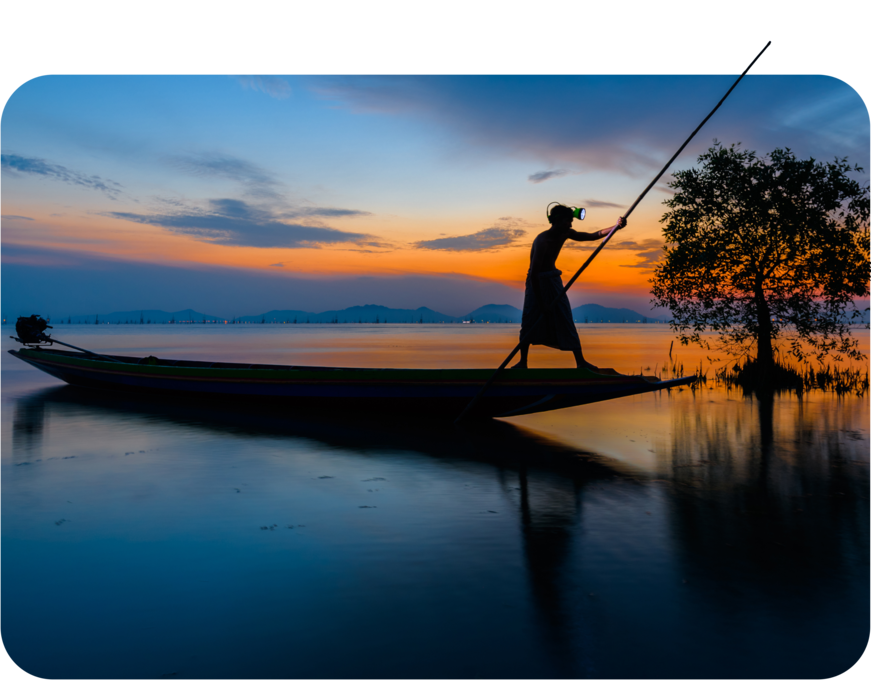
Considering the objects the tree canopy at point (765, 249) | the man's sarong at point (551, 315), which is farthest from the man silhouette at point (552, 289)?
the tree canopy at point (765, 249)

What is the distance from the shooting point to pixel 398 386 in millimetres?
10070

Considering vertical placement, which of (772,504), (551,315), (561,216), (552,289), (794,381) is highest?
(561,216)

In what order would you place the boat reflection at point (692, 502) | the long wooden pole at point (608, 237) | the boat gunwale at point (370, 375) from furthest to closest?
the boat gunwale at point (370, 375) < the long wooden pole at point (608, 237) < the boat reflection at point (692, 502)

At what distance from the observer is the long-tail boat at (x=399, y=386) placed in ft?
28.5

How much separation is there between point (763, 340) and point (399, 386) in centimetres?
1256

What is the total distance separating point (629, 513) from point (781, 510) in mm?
1609

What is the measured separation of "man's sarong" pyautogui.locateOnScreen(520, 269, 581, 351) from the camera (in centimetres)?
905

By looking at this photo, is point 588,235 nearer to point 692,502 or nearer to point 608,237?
point 608,237

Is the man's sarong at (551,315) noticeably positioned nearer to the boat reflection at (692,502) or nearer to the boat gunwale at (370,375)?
the boat gunwale at (370,375)

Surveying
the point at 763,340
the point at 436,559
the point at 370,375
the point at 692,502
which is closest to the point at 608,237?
the point at 692,502

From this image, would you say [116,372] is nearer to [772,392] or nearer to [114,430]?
[114,430]

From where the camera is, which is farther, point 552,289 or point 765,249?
point 765,249

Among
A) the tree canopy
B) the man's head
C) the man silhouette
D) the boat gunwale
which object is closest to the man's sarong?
the man silhouette

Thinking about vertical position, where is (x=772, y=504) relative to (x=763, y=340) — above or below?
below
